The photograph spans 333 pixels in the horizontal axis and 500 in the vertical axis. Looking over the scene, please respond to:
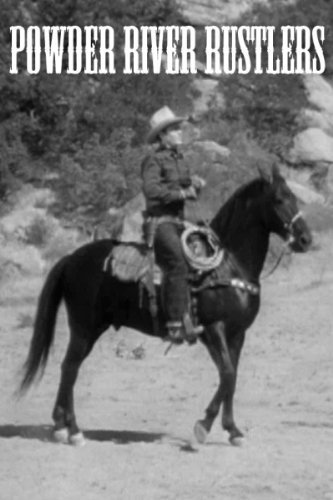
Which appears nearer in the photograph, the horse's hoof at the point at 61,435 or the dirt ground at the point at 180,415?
the dirt ground at the point at 180,415

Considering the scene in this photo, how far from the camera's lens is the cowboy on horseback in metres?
11.4

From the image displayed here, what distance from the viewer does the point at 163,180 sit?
451 inches

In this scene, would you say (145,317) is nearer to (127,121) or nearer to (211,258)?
(211,258)

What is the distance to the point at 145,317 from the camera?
11.9 m

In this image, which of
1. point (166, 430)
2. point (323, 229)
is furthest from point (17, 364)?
point (323, 229)

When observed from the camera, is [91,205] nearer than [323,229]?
No

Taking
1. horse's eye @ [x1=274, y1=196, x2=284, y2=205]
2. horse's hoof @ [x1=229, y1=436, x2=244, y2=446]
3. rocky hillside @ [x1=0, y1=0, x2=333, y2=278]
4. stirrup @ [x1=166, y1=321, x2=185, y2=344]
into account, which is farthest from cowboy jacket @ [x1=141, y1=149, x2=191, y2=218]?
rocky hillside @ [x1=0, y1=0, x2=333, y2=278]

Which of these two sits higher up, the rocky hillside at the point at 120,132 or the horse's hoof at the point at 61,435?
the rocky hillside at the point at 120,132

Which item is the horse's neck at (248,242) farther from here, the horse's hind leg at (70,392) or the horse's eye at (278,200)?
the horse's hind leg at (70,392)

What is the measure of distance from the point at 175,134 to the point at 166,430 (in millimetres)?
2401

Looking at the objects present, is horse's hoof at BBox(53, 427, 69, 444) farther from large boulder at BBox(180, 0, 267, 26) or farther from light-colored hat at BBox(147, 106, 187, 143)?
large boulder at BBox(180, 0, 267, 26)

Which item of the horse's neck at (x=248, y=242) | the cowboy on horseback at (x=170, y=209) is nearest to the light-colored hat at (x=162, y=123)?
the cowboy on horseback at (x=170, y=209)

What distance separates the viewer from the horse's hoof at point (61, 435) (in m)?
11.8

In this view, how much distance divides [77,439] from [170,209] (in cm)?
178
